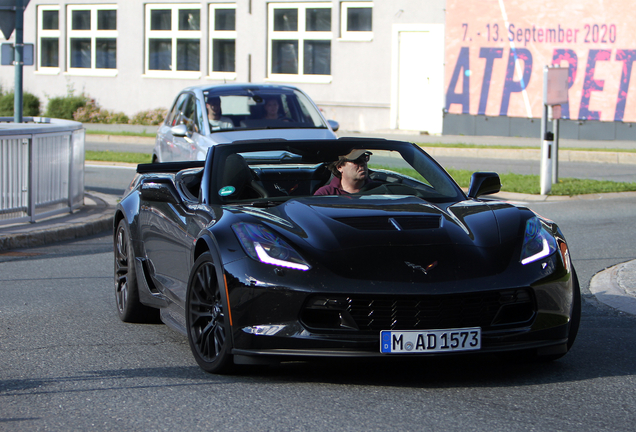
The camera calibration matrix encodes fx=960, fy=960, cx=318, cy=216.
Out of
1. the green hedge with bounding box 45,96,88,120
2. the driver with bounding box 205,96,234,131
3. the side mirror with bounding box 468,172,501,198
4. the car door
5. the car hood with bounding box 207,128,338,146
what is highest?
the green hedge with bounding box 45,96,88,120

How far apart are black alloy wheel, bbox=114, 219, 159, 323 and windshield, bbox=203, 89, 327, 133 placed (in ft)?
17.7

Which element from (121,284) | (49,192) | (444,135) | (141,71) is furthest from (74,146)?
(141,71)

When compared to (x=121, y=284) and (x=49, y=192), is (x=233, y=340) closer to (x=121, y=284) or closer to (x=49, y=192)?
(x=121, y=284)

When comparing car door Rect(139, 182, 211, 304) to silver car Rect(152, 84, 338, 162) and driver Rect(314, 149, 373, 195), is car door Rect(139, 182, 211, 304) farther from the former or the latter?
silver car Rect(152, 84, 338, 162)

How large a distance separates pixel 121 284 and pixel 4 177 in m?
4.51

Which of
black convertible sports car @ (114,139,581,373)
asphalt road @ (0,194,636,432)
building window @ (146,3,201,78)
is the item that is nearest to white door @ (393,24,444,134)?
building window @ (146,3,201,78)

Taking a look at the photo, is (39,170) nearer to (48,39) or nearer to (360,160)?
(360,160)

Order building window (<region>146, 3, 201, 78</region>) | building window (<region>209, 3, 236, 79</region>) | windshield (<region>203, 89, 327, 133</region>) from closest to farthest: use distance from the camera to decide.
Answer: windshield (<region>203, 89, 327, 133</region>)
building window (<region>209, 3, 236, 79</region>)
building window (<region>146, 3, 201, 78</region>)

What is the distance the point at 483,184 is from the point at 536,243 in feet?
3.37

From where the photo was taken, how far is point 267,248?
4.76 m

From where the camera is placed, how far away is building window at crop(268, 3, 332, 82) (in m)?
27.8

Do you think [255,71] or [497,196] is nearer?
[497,196]

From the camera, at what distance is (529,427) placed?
4086 millimetres

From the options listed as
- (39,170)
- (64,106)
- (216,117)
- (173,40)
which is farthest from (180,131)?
(64,106)
